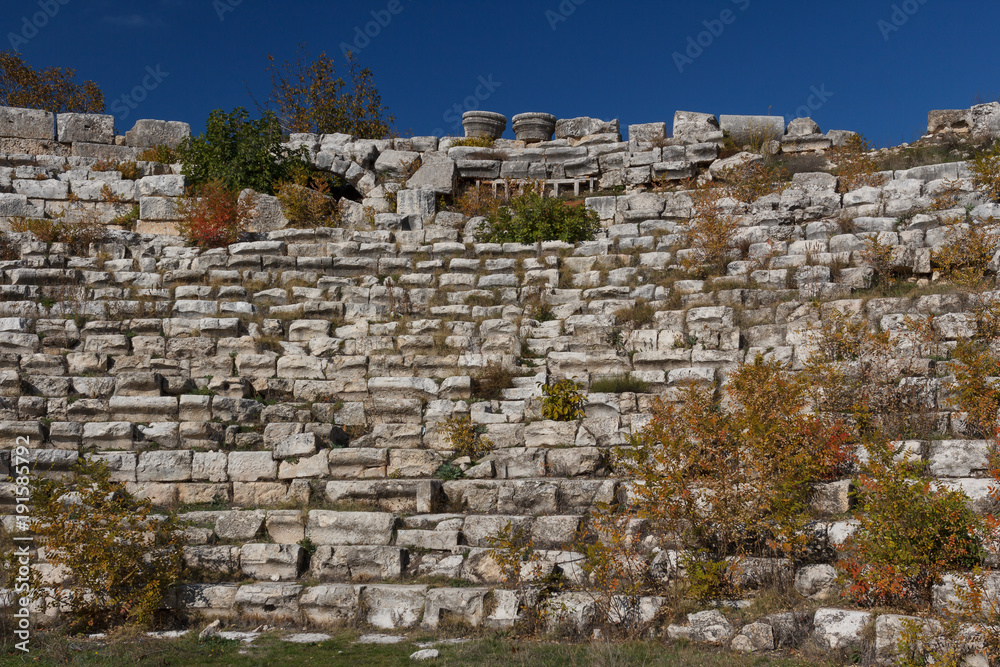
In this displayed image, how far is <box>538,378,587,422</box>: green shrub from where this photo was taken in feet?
29.1

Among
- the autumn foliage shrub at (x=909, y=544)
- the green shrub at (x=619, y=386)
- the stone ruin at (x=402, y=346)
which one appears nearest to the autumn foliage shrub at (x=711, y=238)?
the stone ruin at (x=402, y=346)

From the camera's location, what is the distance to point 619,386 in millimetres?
9250

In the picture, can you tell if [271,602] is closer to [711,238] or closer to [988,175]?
[711,238]

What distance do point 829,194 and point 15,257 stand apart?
45.5 ft

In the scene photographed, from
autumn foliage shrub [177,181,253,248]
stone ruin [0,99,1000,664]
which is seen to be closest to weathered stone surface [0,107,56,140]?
stone ruin [0,99,1000,664]

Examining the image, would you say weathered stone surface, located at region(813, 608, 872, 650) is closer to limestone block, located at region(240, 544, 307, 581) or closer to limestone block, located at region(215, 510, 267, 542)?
limestone block, located at region(240, 544, 307, 581)

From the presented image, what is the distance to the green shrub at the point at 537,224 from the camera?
1391 centimetres

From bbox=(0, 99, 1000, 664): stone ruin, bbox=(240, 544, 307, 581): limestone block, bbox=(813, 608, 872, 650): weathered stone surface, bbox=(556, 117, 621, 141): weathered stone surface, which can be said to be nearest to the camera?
bbox=(813, 608, 872, 650): weathered stone surface

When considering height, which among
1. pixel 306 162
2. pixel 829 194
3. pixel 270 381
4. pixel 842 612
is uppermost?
pixel 306 162

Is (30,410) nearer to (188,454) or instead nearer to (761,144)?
(188,454)

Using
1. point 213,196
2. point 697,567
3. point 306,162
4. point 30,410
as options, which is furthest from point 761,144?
point 30,410

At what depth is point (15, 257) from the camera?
13.2 meters

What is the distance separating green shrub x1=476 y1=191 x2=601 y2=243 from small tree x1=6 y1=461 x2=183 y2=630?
8.27 metres

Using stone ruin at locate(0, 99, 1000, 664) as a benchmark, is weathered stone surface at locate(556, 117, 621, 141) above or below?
above
